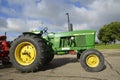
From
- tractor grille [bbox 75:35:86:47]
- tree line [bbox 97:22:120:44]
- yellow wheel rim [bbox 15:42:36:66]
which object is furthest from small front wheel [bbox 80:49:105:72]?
tree line [bbox 97:22:120:44]

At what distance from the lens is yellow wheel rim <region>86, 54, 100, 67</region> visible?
10219 millimetres

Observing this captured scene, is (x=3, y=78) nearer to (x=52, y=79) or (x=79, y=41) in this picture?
(x=52, y=79)

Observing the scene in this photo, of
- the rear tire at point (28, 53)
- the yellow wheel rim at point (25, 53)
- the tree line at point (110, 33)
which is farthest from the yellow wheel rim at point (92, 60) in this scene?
the tree line at point (110, 33)

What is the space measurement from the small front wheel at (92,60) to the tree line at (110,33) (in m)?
75.6

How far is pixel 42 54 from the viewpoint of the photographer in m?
10.1

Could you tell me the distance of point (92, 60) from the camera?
1028cm

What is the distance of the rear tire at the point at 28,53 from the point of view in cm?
1012

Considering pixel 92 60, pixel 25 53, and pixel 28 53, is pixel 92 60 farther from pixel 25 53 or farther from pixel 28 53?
pixel 25 53

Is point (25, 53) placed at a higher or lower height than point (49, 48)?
lower

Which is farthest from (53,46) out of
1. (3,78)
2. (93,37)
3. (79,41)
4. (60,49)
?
(3,78)

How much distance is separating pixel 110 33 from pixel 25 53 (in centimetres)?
7888

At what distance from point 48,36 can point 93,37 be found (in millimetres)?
2313

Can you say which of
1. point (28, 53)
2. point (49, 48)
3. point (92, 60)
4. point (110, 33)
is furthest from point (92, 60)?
point (110, 33)

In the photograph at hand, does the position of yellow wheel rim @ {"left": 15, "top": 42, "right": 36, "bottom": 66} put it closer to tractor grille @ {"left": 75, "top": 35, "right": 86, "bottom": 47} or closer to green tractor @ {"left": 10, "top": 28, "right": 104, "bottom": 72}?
green tractor @ {"left": 10, "top": 28, "right": 104, "bottom": 72}
